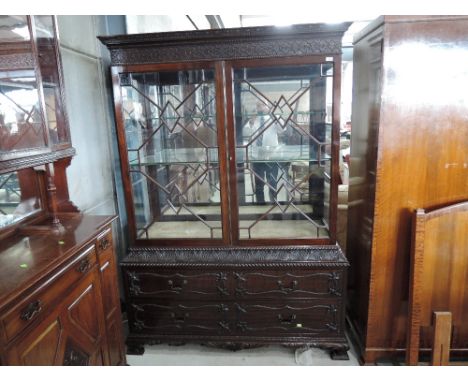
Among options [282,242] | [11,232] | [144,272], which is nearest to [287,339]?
[282,242]

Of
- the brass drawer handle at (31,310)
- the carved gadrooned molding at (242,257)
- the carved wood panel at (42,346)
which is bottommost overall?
the carved gadrooned molding at (242,257)

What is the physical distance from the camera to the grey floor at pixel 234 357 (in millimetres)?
1903

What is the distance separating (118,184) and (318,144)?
128cm

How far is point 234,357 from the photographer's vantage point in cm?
196

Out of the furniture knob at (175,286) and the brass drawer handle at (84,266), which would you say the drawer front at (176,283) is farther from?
the brass drawer handle at (84,266)

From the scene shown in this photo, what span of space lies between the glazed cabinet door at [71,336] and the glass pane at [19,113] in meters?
0.56

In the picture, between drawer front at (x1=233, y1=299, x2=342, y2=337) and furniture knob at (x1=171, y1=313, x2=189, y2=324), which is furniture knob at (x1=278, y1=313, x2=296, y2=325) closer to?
drawer front at (x1=233, y1=299, x2=342, y2=337)

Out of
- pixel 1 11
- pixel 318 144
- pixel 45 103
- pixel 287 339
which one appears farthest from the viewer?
pixel 287 339

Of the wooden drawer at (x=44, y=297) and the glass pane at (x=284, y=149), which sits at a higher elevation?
the glass pane at (x=284, y=149)

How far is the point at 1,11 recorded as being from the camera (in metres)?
1.05

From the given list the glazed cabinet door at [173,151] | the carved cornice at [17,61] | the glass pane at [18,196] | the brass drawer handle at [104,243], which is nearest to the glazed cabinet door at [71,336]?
the brass drawer handle at [104,243]

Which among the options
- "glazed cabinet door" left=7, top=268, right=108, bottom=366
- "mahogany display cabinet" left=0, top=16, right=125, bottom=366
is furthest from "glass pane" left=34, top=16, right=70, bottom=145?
"glazed cabinet door" left=7, top=268, right=108, bottom=366

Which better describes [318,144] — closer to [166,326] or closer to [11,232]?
[166,326]

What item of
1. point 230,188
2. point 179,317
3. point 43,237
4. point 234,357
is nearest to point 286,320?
point 234,357
